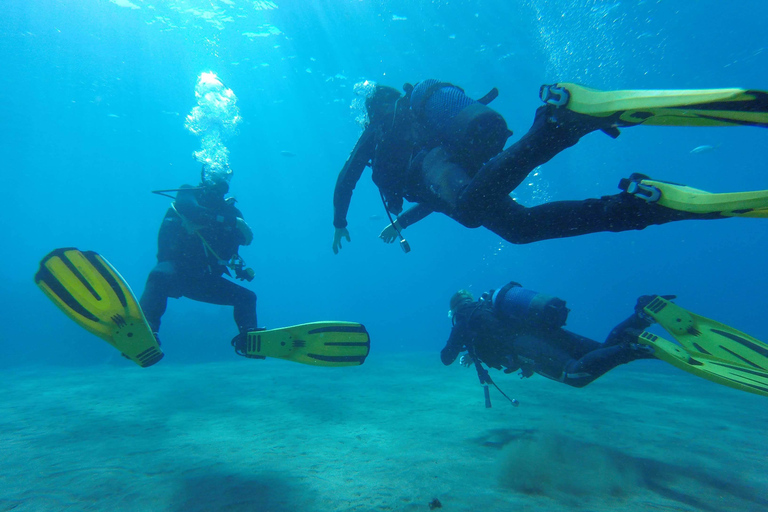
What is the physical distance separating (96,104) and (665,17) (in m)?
45.6

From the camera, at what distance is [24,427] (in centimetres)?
547

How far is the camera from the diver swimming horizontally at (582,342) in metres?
3.16

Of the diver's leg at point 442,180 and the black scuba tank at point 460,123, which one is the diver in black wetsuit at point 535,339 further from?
the black scuba tank at point 460,123

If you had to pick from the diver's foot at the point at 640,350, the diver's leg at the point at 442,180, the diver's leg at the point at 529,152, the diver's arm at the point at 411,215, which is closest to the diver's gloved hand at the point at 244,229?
the diver's arm at the point at 411,215

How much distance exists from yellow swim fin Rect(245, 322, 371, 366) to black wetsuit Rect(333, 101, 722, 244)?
6.02 ft

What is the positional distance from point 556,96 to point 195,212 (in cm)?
441

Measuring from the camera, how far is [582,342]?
453cm

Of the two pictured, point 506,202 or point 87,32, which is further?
point 87,32

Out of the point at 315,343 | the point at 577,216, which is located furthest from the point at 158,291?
the point at 577,216

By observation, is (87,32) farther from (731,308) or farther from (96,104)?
(731,308)

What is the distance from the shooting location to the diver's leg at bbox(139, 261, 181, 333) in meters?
3.94

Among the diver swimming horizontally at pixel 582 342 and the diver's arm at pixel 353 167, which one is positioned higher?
the diver's arm at pixel 353 167

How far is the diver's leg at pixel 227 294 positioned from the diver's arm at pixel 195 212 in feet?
2.55

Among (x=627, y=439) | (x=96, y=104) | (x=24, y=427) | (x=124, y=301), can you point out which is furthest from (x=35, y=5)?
(x=627, y=439)
